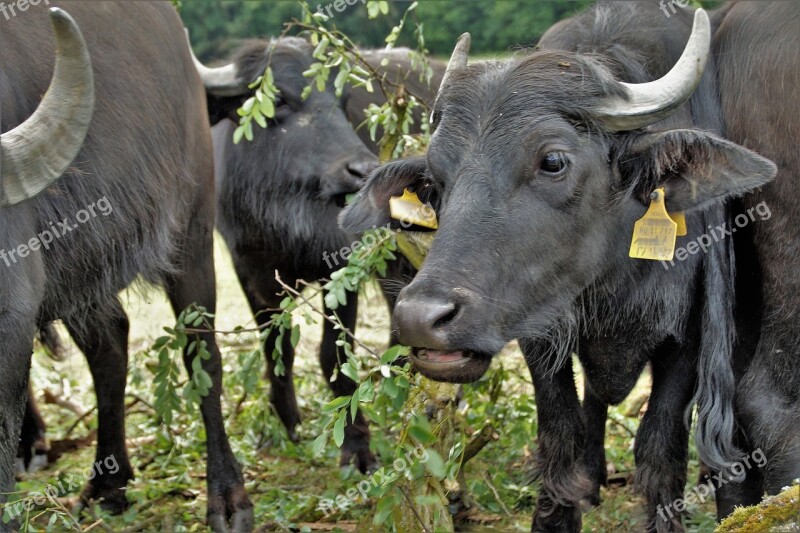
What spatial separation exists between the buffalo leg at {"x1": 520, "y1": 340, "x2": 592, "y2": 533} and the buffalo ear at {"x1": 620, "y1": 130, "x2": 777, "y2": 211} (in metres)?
0.92

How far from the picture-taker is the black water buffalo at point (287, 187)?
693 centimetres

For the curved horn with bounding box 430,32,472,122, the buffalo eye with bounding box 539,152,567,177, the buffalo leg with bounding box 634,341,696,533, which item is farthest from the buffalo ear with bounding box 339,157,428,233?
the buffalo leg with bounding box 634,341,696,533

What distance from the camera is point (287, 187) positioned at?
23.2ft

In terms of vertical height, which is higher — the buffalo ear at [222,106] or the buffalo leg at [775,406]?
the buffalo ear at [222,106]

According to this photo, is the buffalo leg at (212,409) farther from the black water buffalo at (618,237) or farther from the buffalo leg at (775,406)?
the buffalo leg at (775,406)

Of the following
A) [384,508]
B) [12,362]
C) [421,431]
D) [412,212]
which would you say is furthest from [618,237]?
[12,362]

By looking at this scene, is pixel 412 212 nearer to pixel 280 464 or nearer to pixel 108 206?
pixel 108 206

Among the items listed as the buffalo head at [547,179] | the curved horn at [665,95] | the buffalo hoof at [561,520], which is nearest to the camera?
the buffalo head at [547,179]

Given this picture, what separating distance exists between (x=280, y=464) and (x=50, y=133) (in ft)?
10.2

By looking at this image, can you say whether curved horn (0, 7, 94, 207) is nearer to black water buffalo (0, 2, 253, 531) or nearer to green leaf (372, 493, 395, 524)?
black water buffalo (0, 2, 253, 531)

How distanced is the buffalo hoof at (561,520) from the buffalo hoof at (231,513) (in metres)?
1.76

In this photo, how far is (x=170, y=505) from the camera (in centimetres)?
604

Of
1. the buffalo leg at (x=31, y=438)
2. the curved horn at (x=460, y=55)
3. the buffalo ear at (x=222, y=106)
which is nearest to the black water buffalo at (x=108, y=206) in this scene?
the buffalo leg at (x=31, y=438)

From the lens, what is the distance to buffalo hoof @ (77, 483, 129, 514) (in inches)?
237
